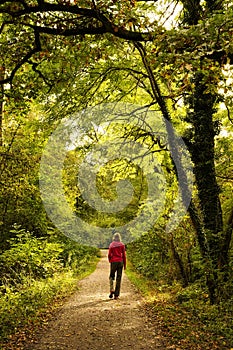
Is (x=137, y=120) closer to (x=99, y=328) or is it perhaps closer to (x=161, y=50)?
(x=99, y=328)

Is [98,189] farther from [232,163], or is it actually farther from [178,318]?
[178,318]

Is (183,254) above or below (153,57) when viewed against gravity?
below

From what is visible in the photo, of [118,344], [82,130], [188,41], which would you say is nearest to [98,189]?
[82,130]

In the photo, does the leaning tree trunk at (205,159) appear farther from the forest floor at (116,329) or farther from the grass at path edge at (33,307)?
the grass at path edge at (33,307)

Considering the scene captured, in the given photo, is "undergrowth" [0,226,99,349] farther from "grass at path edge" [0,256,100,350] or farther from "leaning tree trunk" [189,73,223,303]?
"leaning tree trunk" [189,73,223,303]

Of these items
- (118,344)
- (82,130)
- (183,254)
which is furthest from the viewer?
(183,254)

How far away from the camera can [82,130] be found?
11.8 meters

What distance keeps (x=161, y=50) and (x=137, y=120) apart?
352 inches

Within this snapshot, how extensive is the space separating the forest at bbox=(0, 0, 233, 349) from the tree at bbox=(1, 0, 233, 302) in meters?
0.03

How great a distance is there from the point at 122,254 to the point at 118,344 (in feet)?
17.3

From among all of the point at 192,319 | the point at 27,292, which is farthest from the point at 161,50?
the point at 27,292

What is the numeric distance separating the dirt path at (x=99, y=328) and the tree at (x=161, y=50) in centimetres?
234

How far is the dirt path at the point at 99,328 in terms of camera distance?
694cm

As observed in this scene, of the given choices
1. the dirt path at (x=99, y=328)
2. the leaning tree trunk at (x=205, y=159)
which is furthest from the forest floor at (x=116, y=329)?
the leaning tree trunk at (x=205, y=159)
